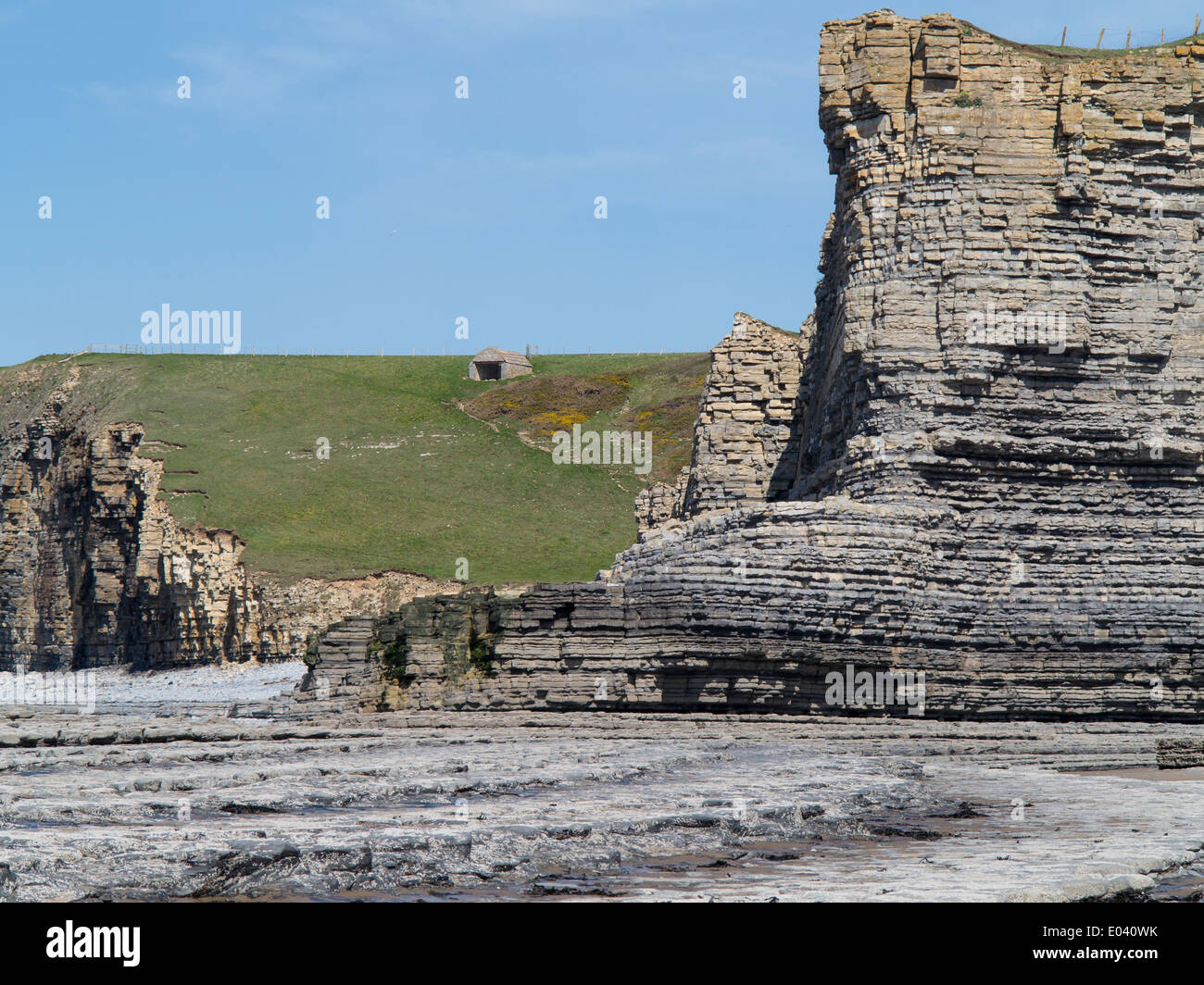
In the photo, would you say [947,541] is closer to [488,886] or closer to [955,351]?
[955,351]

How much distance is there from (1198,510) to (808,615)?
25.5 feet

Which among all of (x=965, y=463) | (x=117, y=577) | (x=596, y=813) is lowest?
(x=596, y=813)

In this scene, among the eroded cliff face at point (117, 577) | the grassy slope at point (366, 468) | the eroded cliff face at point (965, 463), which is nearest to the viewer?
the eroded cliff face at point (965, 463)

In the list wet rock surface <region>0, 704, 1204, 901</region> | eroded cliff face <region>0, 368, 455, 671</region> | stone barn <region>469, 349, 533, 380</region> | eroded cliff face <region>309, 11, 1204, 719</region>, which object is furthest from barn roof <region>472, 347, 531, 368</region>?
wet rock surface <region>0, 704, 1204, 901</region>

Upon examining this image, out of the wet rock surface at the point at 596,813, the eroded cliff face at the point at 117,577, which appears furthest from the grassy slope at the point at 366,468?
the wet rock surface at the point at 596,813

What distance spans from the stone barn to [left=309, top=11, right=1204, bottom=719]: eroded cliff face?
226ft

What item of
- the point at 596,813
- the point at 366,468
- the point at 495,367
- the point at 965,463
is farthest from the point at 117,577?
the point at 596,813

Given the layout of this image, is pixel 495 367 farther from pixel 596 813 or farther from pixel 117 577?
pixel 596 813

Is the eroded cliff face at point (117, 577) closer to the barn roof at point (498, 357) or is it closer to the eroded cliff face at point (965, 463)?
the barn roof at point (498, 357)

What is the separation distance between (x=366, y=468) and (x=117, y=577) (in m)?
15.5

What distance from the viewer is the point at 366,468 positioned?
77062 mm

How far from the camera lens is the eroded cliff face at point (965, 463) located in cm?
2247

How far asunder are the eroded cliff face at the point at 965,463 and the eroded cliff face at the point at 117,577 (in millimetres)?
33832
